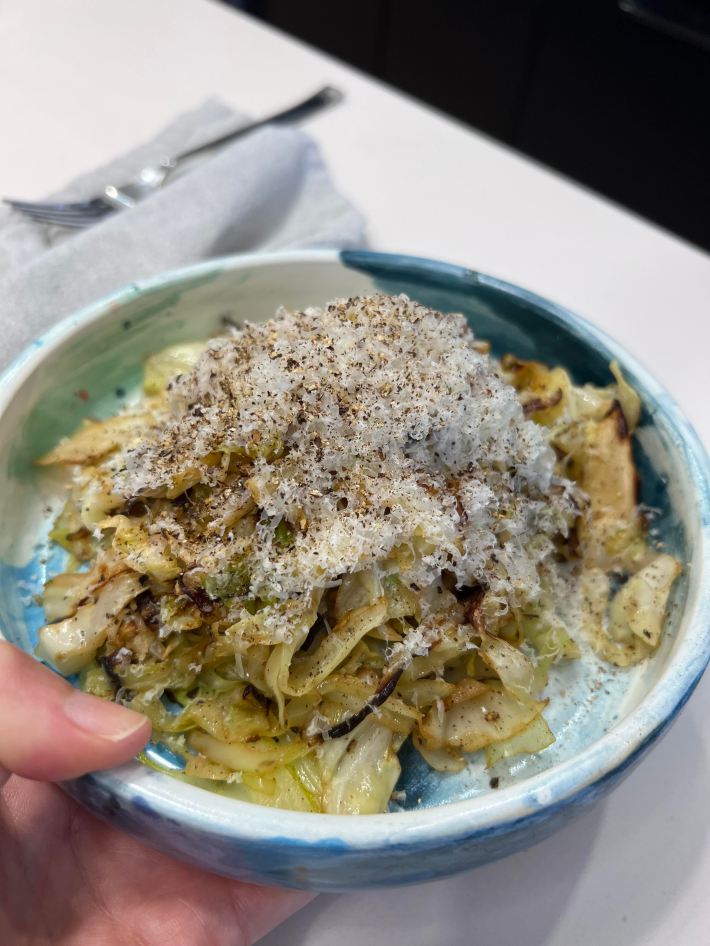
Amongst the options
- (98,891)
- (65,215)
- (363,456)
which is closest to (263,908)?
(98,891)

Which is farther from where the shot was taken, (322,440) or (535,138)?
(535,138)

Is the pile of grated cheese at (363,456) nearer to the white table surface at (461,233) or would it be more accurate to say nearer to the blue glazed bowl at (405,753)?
the blue glazed bowl at (405,753)

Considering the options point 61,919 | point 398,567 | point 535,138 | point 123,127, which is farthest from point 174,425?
point 535,138

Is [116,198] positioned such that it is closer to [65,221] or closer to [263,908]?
[65,221]

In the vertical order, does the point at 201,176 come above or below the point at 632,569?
above

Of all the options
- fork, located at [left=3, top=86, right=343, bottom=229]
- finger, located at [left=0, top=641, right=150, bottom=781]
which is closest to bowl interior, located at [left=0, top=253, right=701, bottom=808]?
finger, located at [left=0, top=641, right=150, bottom=781]

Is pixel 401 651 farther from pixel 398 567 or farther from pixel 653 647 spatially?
pixel 653 647
